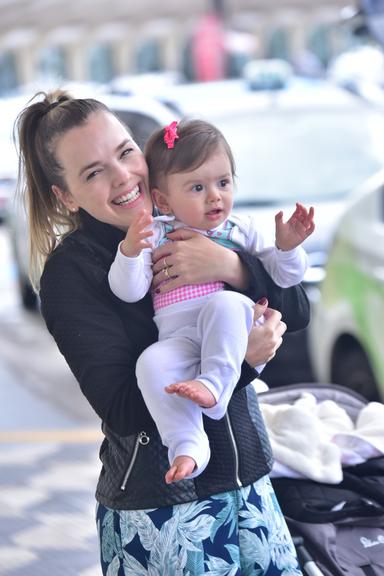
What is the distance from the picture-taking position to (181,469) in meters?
2.18

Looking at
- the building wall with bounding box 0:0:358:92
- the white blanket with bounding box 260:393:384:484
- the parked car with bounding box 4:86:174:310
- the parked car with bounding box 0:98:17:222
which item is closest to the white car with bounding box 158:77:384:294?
the parked car with bounding box 4:86:174:310

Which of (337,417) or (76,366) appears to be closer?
(76,366)

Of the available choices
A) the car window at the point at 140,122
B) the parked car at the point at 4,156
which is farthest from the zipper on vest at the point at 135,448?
the parked car at the point at 4,156

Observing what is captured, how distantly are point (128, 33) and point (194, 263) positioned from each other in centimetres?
5756

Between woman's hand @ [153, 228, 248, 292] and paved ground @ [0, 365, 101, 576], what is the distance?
2171mm

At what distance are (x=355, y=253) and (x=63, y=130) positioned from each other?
108 inches

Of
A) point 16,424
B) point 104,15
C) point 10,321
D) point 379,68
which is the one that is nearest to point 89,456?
point 16,424

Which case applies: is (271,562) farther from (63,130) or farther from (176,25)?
(176,25)

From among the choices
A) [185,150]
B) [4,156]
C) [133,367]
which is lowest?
[4,156]

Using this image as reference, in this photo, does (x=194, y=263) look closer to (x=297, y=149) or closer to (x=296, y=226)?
(x=296, y=226)

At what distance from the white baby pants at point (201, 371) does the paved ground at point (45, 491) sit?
216cm

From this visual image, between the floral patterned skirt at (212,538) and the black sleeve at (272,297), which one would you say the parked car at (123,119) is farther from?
the floral patterned skirt at (212,538)

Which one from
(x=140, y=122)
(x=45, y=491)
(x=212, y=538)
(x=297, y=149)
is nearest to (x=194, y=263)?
(x=212, y=538)

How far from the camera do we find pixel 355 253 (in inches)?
195
